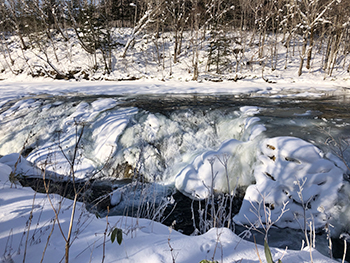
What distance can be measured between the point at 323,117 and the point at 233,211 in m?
3.47

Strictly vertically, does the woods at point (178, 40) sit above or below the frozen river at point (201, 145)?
above

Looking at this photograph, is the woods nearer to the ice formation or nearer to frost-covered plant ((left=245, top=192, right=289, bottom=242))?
the ice formation

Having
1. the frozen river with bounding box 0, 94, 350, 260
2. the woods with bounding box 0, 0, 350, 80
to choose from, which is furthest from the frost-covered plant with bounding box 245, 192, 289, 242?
the woods with bounding box 0, 0, 350, 80

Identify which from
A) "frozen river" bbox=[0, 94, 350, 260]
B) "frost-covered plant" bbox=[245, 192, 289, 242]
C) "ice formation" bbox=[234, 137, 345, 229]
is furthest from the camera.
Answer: "frozen river" bbox=[0, 94, 350, 260]

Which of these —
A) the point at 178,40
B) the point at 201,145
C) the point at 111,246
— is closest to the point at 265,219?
the point at 111,246

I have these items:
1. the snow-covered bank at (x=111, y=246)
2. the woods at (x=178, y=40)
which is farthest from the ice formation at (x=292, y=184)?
the woods at (x=178, y=40)

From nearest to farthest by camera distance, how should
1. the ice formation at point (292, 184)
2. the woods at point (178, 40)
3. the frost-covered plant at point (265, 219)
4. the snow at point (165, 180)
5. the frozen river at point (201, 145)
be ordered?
the frost-covered plant at point (265, 219) < the snow at point (165, 180) < the ice formation at point (292, 184) < the frozen river at point (201, 145) < the woods at point (178, 40)

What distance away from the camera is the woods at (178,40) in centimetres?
1570

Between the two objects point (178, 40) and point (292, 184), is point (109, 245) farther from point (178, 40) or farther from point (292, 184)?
point (178, 40)

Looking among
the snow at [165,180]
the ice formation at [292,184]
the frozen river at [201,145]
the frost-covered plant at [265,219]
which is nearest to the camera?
the frost-covered plant at [265,219]

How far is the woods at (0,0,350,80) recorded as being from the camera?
618 inches

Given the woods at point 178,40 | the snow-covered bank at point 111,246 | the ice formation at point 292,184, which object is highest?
the woods at point 178,40

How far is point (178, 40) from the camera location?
20250 mm

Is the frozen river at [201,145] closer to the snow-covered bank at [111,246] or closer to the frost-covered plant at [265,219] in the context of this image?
the frost-covered plant at [265,219]
